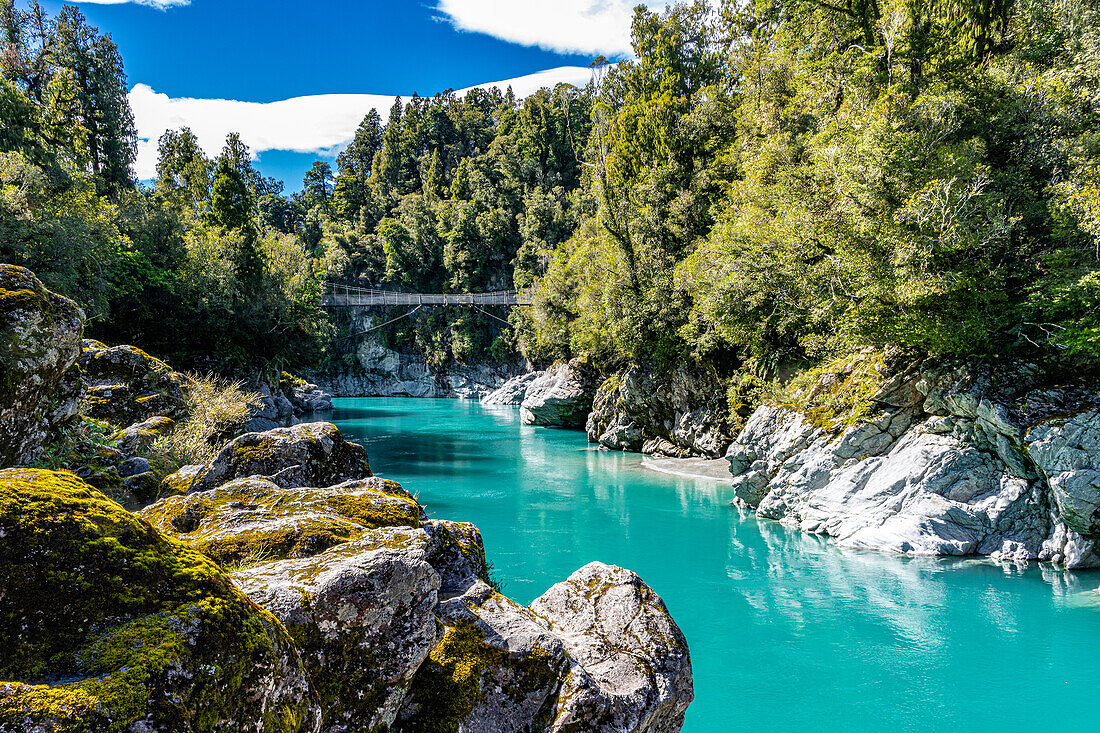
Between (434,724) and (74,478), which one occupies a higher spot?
(74,478)

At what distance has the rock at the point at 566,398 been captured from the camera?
31656mm

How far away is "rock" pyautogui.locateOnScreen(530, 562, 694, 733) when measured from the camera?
3.63 m

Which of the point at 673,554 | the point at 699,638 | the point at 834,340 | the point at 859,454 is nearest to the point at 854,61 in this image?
the point at 834,340

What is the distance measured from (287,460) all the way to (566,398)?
25272 millimetres

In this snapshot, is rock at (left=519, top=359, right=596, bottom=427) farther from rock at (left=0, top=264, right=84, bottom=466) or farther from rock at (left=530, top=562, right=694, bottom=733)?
rock at (left=530, top=562, right=694, bottom=733)

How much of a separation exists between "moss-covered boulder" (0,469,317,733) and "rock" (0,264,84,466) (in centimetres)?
483

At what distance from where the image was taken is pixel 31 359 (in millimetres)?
6219

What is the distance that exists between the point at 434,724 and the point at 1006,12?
1804 centimetres

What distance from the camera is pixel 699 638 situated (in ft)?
27.5

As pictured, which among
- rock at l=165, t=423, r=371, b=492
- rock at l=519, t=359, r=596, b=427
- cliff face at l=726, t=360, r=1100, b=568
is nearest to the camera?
rock at l=165, t=423, r=371, b=492

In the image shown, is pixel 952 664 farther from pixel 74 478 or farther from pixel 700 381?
pixel 700 381

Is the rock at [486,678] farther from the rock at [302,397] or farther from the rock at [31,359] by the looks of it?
the rock at [302,397]

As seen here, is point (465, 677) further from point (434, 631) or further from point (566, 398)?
point (566, 398)

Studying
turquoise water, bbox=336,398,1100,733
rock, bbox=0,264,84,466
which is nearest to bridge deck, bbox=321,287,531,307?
turquoise water, bbox=336,398,1100,733
